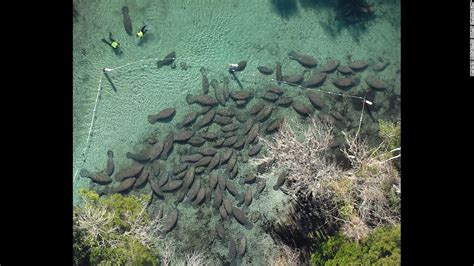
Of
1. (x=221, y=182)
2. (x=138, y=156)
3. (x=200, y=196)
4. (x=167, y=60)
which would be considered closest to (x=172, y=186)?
(x=200, y=196)

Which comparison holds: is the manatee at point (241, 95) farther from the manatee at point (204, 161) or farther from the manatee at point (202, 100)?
the manatee at point (204, 161)

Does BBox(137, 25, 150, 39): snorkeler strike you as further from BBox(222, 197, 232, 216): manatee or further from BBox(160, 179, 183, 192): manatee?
BBox(222, 197, 232, 216): manatee

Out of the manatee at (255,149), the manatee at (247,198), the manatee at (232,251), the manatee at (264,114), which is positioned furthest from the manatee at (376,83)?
the manatee at (232,251)

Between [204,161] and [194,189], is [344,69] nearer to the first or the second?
[204,161]

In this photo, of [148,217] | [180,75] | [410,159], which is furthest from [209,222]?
[410,159]

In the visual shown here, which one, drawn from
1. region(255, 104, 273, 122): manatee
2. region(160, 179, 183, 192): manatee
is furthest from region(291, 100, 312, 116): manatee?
region(160, 179, 183, 192): manatee
